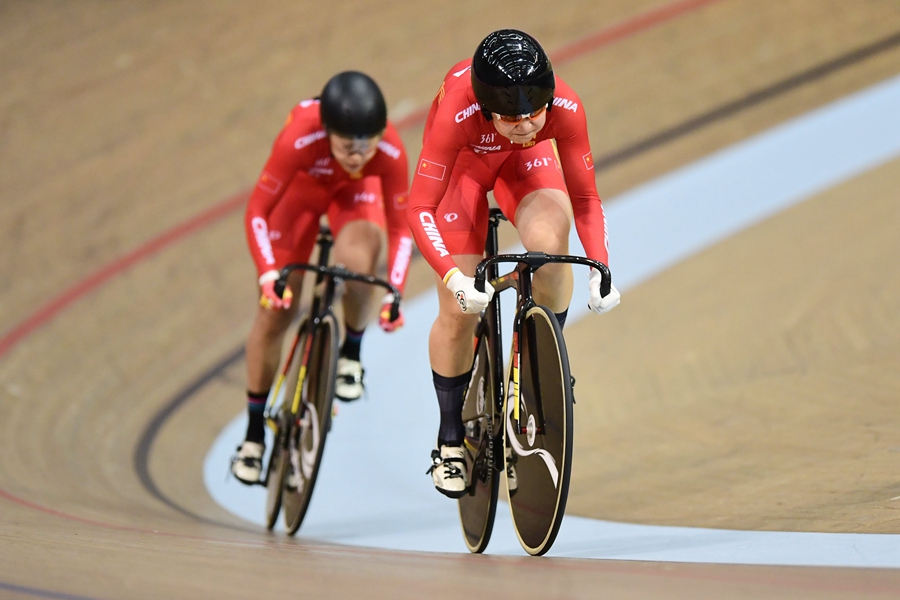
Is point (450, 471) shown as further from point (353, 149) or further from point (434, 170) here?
point (353, 149)

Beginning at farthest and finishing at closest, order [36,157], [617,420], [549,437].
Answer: [36,157], [617,420], [549,437]

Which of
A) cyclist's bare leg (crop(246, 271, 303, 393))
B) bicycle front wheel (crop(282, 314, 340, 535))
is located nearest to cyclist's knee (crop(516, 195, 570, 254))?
bicycle front wheel (crop(282, 314, 340, 535))

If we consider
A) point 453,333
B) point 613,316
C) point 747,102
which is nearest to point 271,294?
point 453,333

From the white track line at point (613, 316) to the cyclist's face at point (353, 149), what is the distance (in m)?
1.19

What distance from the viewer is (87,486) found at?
3.67 metres

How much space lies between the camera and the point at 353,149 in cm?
301

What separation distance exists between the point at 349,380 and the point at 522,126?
1.47 m

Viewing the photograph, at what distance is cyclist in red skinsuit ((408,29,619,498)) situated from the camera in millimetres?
2252

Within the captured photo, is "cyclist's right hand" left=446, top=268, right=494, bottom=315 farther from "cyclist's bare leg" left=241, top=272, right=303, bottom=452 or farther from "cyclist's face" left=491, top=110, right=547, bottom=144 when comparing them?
"cyclist's bare leg" left=241, top=272, right=303, bottom=452

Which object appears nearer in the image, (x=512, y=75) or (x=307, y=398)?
(x=512, y=75)

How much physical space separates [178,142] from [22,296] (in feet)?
4.82

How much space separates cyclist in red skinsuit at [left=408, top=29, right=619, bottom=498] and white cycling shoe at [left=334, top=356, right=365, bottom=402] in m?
0.75

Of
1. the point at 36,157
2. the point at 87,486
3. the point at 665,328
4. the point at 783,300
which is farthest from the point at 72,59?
the point at 783,300

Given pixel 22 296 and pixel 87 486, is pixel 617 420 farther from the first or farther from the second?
pixel 22 296
